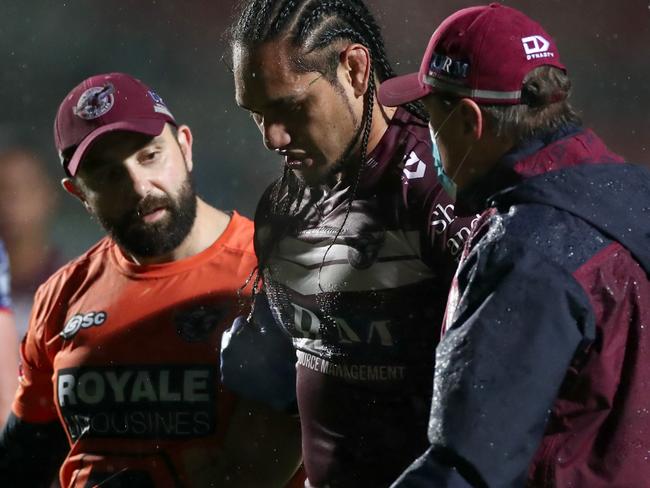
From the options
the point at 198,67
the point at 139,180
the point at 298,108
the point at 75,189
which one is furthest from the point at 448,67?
the point at 198,67

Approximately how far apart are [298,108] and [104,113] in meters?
0.91

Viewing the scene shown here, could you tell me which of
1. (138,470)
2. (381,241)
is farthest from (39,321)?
(381,241)

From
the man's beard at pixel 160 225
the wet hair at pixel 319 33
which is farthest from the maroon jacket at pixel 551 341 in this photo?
the man's beard at pixel 160 225

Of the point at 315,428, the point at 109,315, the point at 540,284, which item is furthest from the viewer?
the point at 109,315

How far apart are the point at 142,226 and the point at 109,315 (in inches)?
10.2

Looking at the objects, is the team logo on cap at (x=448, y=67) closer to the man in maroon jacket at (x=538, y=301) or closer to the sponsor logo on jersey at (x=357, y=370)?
the man in maroon jacket at (x=538, y=301)

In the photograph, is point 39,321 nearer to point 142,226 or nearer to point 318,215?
point 142,226

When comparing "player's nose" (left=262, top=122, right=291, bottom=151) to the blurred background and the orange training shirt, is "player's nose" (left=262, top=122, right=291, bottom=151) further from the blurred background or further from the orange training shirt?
the blurred background

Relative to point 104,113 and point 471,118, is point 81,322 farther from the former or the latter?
point 471,118

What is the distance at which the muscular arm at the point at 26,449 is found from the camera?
3.22 meters

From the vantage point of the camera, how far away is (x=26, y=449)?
10.6ft

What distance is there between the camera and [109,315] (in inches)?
117

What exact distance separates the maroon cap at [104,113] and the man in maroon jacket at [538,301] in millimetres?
1458

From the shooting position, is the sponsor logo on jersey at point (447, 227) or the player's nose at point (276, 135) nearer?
the sponsor logo on jersey at point (447, 227)
